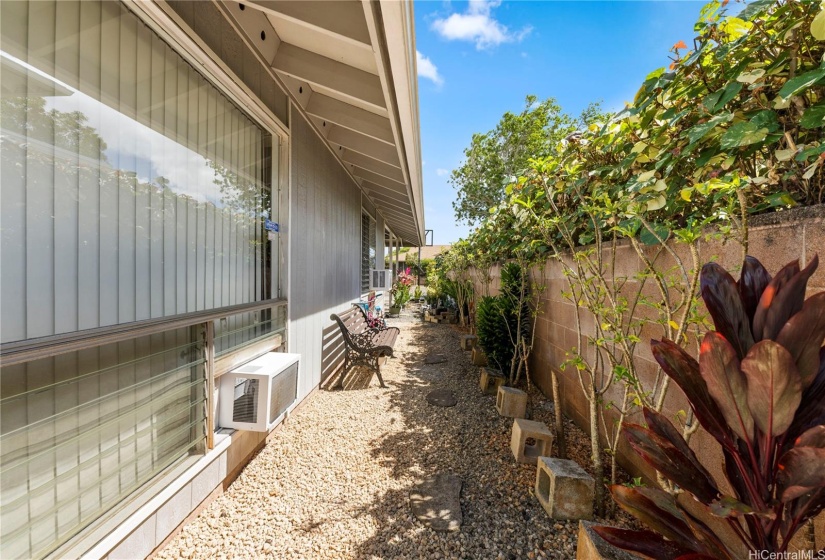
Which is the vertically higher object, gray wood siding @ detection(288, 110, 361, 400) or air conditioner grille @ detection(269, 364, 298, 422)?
gray wood siding @ detection(288, 110, 361, 400)

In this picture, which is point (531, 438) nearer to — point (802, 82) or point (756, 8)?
point (802, 82)

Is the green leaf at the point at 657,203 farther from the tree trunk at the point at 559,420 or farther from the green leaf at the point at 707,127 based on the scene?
the tree trunk at the point at 559,420

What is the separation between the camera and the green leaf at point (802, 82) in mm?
1143

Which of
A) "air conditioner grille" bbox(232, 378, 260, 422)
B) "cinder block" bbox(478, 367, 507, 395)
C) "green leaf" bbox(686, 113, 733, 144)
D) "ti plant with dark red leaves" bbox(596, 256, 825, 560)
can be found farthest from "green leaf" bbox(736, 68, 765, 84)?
"cinder block" bbox(478, 367, 507, 395)

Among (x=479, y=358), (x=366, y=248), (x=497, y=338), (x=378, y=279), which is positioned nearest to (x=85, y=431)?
(x=497, y=338)

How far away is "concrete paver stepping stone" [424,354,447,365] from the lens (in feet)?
18.7

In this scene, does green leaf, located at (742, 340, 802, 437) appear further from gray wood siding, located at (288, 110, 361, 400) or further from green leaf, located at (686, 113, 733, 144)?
gray wood siding, located at (288, 110, 361, 400)

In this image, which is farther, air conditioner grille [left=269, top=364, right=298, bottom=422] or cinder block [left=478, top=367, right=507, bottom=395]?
cinder block [left=478, top=367, right=507, bottom=395]

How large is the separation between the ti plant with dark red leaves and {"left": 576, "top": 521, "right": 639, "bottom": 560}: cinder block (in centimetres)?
28

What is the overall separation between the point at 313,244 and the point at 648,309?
3745 mm

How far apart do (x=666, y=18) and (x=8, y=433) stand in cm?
586

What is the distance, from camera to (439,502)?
2184 millimetres

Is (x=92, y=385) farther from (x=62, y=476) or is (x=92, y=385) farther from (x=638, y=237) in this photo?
(x=638, y=237)

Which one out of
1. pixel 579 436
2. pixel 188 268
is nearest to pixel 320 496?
pixel 188 268
